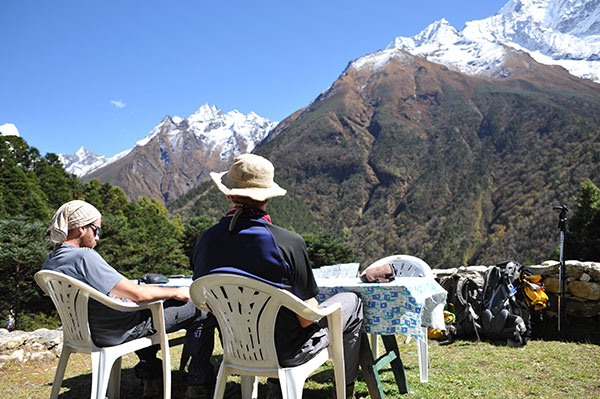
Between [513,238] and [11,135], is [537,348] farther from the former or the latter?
[513,238]

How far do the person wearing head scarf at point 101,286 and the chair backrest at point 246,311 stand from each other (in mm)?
613

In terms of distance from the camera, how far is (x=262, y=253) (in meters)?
1.88

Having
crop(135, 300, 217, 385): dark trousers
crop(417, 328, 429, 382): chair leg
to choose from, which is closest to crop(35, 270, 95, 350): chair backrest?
crop(135, 300, 217, 385): dark trousers

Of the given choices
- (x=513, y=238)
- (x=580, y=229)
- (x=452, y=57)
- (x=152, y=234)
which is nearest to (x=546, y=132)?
(x=513, y=238)

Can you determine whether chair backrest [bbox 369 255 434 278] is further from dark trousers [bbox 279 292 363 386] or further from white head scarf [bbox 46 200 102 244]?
white head scarf [bbox 46 200 102 244]

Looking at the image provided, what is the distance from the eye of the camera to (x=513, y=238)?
60.9 m

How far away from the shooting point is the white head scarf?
8.02 feet

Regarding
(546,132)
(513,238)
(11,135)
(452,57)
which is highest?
(452,57)

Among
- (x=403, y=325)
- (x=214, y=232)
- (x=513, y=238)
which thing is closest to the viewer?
(x=214, y=232)

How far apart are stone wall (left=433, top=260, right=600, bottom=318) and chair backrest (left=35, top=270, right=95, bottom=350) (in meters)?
4.76

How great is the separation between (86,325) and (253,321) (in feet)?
3.57

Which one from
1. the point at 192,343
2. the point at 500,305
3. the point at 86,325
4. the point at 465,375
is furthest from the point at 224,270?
the point at 500,305

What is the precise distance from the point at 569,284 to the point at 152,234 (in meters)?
19.5

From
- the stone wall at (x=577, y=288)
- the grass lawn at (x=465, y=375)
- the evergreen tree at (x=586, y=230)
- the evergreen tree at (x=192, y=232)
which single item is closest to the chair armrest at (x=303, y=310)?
the grass lawn at (x=465, y=375)
